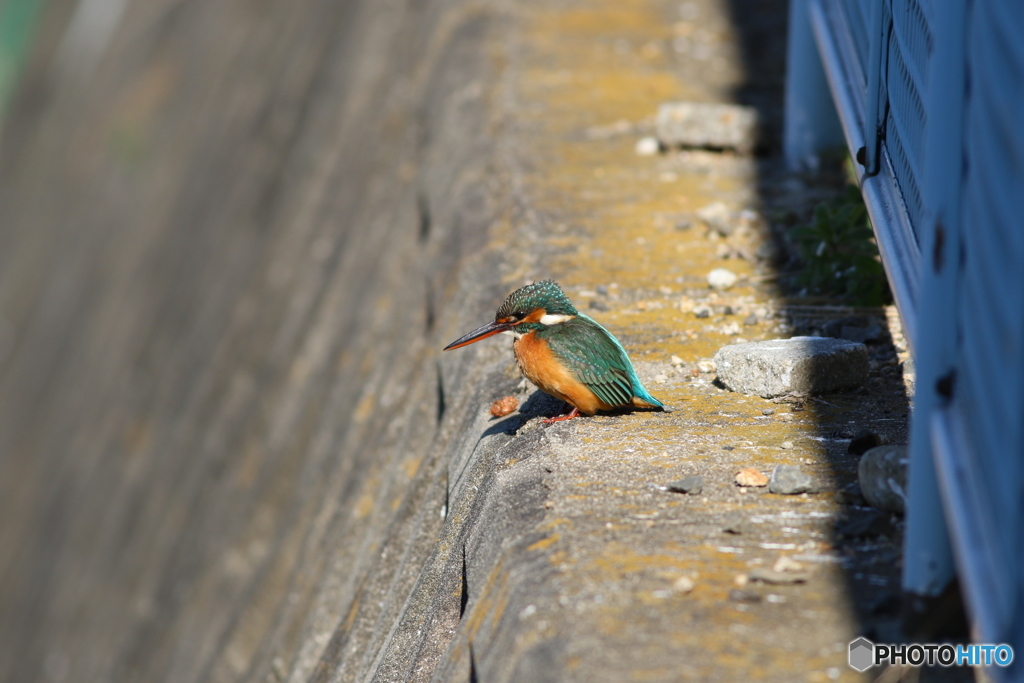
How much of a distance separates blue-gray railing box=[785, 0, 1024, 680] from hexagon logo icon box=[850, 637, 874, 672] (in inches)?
4.9

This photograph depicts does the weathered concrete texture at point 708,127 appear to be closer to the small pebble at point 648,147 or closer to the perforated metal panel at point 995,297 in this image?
the small pebble at point 648,147

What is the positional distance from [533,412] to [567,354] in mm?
321

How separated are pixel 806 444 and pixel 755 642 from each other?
87cm

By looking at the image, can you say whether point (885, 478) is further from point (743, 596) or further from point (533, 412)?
point (533, 412)

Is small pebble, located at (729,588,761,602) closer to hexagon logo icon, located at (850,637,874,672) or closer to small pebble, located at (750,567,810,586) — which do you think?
small pebble, located at (750,567,810,586)

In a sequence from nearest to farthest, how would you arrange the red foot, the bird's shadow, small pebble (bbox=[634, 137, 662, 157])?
the red foot < the bird's shadow < small pebble (bbox=[634, 137, 662, 157])

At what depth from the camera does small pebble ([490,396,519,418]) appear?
118 inches

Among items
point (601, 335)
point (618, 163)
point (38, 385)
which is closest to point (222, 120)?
point (38, 385)

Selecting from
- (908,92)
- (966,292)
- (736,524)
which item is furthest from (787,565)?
(908,92)

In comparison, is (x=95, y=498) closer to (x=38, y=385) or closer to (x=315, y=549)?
(x=38, y=385)

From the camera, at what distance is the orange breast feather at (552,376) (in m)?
2.71

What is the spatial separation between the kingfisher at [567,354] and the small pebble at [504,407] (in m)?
0.18

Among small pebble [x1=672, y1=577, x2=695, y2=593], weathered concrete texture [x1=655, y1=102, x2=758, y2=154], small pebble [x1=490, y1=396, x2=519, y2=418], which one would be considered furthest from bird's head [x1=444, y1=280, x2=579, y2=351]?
weathered concrete texture [x1=655, y1=102, x2=758, y2=154]

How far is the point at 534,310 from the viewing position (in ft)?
9.40
